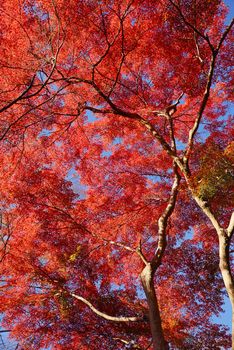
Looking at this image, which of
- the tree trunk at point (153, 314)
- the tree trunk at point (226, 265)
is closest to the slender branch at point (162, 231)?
the tree trunk at point (153, 314)

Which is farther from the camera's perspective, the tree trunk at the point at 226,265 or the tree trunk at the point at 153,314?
the tree trunk at the point at 153,314

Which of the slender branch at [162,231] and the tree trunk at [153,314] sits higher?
the slender branch at [162,231]

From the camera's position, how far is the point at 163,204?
11852mm

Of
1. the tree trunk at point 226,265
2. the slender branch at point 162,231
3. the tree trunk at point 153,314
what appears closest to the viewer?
the tree trunk at point 226,265

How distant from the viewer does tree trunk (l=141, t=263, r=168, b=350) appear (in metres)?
5.82

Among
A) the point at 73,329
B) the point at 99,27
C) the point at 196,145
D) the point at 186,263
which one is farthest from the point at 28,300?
the point at 99,27

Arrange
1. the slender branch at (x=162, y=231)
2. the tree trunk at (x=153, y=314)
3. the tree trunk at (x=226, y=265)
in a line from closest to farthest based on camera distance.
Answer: the tree trunk at (x=226, y=265), the tree trunk at (x=153, y=314), the slender branch at (x=162, y=231)

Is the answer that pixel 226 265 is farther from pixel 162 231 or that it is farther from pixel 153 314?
pixel 162 231

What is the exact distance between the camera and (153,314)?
20.1 feet

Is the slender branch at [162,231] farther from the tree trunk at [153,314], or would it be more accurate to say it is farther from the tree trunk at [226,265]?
the tree trunk at [226,265]

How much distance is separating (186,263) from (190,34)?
6.72 m

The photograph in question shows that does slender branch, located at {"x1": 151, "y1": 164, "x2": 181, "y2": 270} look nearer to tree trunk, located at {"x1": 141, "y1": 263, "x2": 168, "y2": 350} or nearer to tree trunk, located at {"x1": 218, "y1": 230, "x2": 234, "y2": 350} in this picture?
tree trunk, located at {"x1": 141, "y1": 263, "x2": 168, "y2": 350}

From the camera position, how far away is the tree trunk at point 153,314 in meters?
5.82

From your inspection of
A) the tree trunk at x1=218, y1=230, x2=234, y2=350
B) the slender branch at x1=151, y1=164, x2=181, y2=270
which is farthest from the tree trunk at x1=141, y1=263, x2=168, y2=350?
the tree trunk at x1=218, y1=230, x2=234, y2=350
